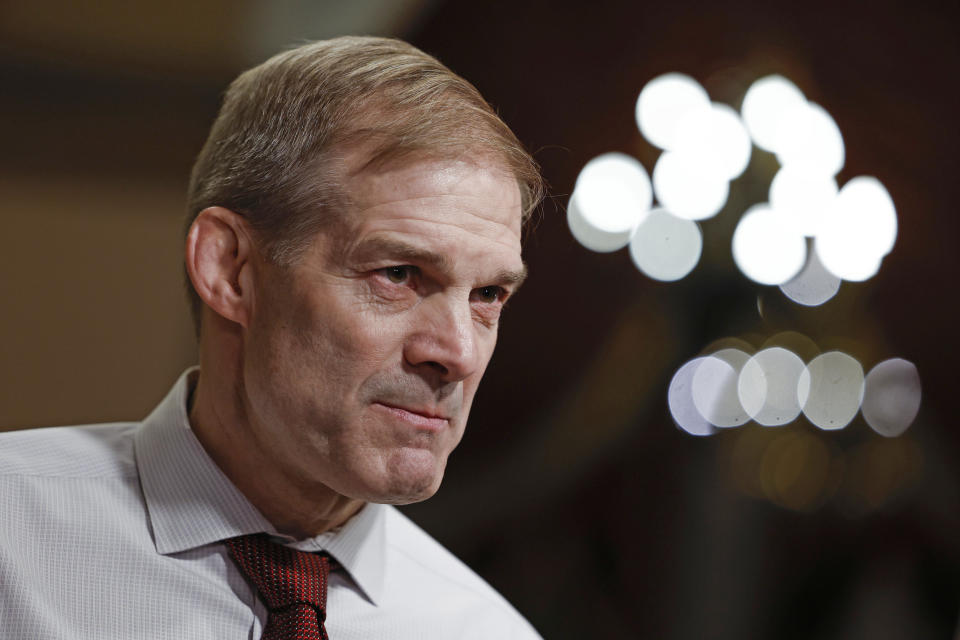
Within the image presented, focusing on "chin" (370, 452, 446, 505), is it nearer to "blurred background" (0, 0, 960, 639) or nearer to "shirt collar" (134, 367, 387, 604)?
"shirt collar" (134, 367, 387, 604)

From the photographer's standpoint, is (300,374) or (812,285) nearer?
(300,374)

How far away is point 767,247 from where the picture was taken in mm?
2490

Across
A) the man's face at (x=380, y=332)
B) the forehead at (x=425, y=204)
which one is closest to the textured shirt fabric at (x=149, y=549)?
the man's face at (x=380, y=332)

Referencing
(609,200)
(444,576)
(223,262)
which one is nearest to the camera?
(223,262)

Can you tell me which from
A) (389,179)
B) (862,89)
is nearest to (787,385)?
(862,89)

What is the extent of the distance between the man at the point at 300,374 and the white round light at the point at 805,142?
142cm

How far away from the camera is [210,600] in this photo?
1.15 meters

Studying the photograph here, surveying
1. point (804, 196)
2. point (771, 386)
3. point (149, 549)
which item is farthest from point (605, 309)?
point (149, 549)

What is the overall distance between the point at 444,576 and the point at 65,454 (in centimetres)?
61

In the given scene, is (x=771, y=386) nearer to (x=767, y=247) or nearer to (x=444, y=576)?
(x=767, y=247)

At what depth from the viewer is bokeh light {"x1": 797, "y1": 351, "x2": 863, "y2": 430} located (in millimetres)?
2547

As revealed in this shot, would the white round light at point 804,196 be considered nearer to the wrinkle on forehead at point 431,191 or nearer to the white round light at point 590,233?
the white round light at point 590,233

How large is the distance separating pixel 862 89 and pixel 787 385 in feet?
3.02

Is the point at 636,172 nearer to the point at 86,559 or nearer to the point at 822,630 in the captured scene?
the point at 822,630
